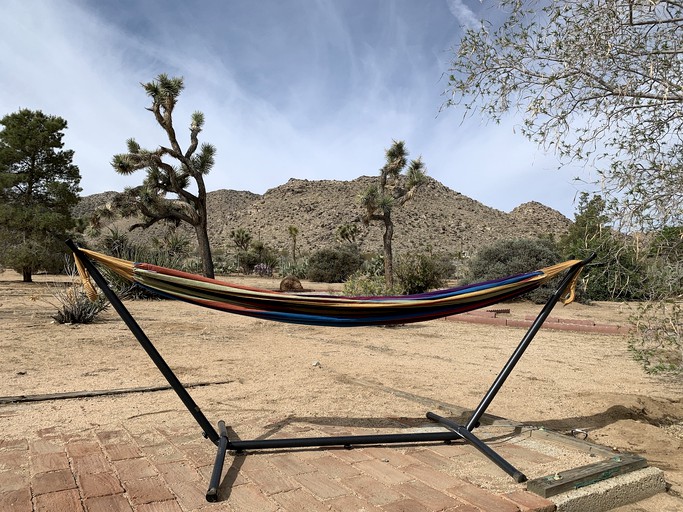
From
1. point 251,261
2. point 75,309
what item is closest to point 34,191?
point 75,309

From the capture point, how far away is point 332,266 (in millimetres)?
28547

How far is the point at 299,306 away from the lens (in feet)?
9.14

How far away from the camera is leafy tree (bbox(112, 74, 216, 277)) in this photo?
1811cm

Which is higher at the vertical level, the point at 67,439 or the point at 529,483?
the point at 529,483

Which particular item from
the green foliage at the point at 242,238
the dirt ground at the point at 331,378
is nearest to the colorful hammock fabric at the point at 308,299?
the dirt ground at the point at 331,378


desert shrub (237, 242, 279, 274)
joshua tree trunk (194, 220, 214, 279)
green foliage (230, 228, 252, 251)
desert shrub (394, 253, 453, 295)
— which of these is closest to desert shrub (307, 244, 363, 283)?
desert shrub (237, 242, 279, 274)

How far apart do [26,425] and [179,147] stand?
16.8 metres

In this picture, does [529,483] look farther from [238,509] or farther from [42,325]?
[42,325]

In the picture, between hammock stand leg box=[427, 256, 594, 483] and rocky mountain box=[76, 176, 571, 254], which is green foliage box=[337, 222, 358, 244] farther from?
hammock stand leg box=[427, 256, 594, 483]

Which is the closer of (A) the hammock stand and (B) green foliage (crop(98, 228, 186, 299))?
(A) the hammock stand

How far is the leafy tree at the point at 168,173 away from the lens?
1811 cm

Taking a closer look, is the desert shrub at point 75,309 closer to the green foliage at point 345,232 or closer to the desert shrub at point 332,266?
the desert shrub at point 332,266

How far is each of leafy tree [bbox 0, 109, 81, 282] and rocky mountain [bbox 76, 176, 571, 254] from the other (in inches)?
1167

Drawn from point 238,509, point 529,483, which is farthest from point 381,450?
point 238,509
